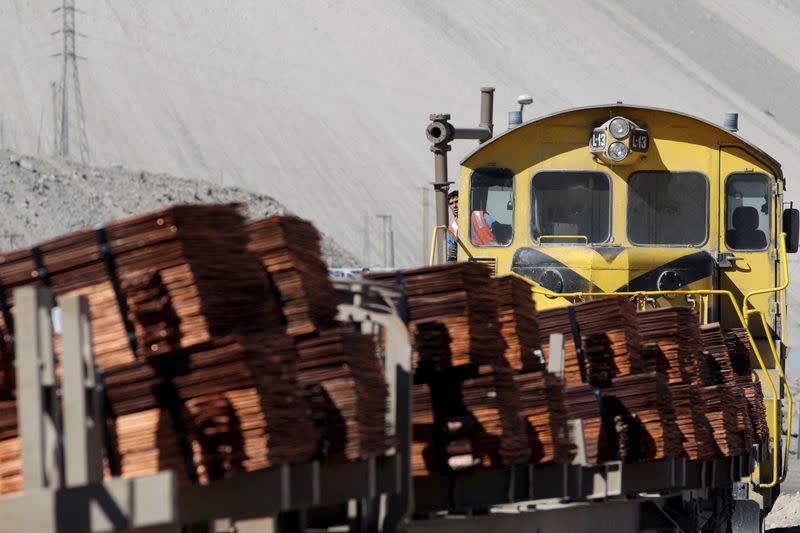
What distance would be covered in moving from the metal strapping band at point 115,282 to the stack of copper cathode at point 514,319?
2.59 metres

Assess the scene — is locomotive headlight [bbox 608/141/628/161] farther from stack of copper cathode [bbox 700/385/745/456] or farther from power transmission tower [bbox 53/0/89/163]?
power transmission tower [bbox 53/0/89/163]

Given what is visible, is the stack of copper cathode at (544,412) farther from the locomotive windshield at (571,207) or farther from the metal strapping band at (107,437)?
the locomotive windshield at (571,207)

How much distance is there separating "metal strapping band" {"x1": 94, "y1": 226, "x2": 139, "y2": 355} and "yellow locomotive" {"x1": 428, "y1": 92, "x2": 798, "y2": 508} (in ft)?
24.6

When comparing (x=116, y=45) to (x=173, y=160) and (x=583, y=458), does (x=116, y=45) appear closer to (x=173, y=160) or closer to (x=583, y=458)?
(x=173, y=160)

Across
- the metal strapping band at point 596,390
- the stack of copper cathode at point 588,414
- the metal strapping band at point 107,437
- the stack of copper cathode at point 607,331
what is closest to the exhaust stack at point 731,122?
the stack of copper cathode at point 607,331

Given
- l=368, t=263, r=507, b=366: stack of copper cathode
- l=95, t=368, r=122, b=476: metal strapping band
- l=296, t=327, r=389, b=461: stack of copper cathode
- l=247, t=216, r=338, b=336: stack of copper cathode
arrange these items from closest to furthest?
l=95, t=368, r=122, b=476: metal strapping band, l=296, t=327, r=389, b=461: stack of copper cathode, l=247, t=216, r=338, b=336: stack of copper cathode, l=368, t=263, r=507, b=366: stack of copper cathode

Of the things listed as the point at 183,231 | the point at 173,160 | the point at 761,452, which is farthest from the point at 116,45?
the point at 183,231

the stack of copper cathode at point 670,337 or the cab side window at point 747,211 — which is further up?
the cab side window at point 747,211

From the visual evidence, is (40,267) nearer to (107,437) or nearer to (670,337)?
(107,437)

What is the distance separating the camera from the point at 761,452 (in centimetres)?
1171

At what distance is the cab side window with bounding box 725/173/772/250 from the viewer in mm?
12680

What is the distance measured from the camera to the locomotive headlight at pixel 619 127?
12.5 m

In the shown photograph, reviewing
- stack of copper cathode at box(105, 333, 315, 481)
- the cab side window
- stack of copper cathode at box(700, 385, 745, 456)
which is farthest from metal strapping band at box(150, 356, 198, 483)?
the cab side window

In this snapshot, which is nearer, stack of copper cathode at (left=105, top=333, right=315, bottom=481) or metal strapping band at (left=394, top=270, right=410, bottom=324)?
stack of copper cathode at (left=105, top=333, right=315, bottom=481)
